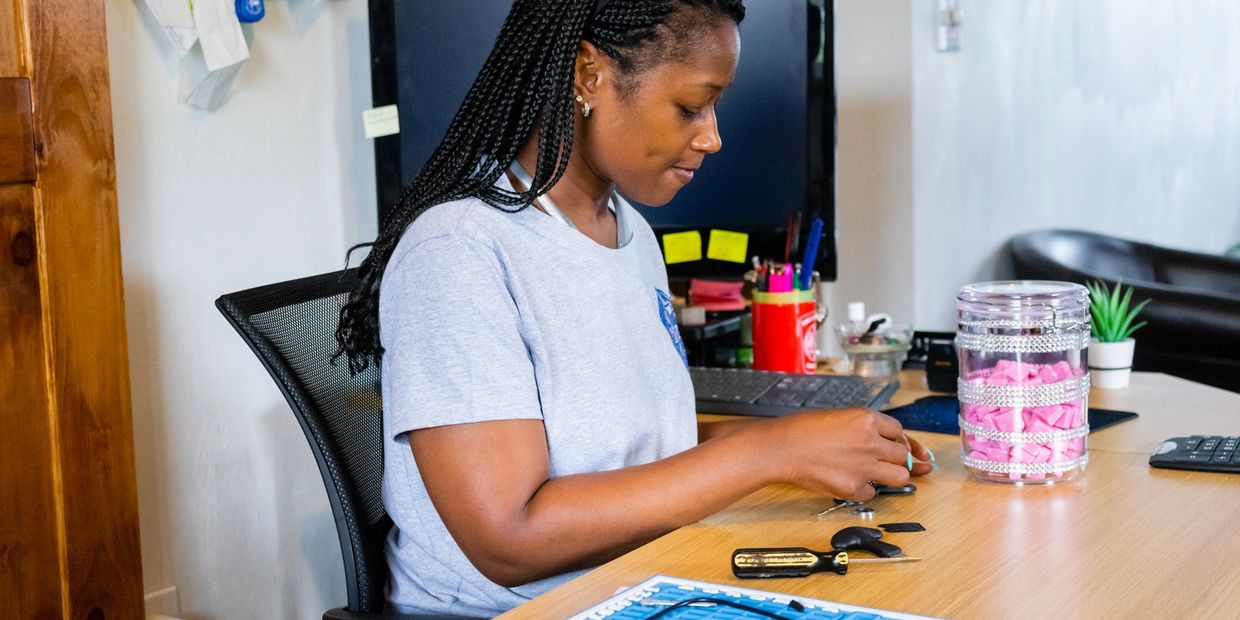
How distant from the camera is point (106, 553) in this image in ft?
5.18

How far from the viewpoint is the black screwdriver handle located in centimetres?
92

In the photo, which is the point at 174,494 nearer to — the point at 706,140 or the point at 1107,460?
the point at 706,140

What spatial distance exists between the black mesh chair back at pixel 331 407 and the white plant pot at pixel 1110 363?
3.30 feet

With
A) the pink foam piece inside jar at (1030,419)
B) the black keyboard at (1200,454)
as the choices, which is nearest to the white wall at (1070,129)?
the black keyboard at (1200,454)

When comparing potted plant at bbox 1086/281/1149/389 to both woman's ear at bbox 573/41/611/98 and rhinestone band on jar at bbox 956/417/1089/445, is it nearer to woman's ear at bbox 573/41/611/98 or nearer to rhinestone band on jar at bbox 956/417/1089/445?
rhinestone band on jar at bbox 956/417/1089/445

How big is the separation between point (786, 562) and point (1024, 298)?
1.46ft

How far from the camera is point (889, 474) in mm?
1111

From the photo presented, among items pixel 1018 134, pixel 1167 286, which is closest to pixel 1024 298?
pixel 1167 286

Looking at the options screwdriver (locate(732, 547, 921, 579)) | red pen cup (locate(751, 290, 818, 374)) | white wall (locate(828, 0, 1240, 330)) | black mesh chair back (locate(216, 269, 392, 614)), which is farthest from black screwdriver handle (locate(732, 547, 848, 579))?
white wall (locate(828, 0, 1240, 330))

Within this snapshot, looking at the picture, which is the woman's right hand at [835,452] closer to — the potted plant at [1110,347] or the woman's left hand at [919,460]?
the woman's left hand at [919,460]

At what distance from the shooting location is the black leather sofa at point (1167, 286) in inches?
Answer: 109

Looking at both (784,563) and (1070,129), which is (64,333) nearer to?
(784,563)

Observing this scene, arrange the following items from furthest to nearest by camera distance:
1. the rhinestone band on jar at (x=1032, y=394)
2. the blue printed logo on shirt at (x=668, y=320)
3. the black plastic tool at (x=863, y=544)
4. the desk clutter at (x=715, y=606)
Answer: the blue printed logo on shirt at (x=668, y=320), the rhinestone band on jar at (x=1032, y=394), the black plastic tool at (x=863, y=544), the desk clutter at (x=715, y=606)

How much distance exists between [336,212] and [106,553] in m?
0.66
